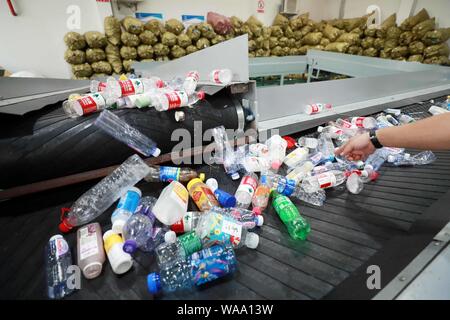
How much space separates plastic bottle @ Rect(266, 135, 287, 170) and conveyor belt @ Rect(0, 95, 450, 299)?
265mm

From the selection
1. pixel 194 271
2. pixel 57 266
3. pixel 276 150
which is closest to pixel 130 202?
pixel 57 266

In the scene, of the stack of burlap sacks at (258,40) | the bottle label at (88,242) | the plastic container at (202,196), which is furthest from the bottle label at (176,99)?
the stack of burlap sacks at (258,40)

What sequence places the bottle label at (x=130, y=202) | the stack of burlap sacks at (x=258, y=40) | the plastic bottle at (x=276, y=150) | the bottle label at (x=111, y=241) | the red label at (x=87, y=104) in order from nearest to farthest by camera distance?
the bottle label at (x=111, y=241) → the bottle label at (x=130, y=202) → the red label at (x=87, y=104) → the plastic bottle at (x=276, y=150) → the stack of burlap sacks at (x=258, y=40)

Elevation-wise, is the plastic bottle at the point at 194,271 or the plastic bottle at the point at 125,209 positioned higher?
the plastic bottle at the point at 125,209

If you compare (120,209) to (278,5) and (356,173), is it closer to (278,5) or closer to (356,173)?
(356,173)

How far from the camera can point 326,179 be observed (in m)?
0.93

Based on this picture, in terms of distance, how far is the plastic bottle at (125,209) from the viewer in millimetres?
719

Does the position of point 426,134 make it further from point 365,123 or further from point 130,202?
point 130,202

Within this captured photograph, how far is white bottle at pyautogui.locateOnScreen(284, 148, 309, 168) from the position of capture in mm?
1124

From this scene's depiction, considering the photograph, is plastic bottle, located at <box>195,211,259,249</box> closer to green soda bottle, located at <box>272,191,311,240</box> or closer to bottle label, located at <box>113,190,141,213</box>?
green soda bottle, located at <box>272,191,311,240</box>

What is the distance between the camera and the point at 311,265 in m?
0.63

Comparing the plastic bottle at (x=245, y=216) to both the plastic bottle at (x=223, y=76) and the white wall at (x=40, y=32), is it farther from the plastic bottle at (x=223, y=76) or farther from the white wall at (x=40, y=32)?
the white wall at (x=40, y=32)

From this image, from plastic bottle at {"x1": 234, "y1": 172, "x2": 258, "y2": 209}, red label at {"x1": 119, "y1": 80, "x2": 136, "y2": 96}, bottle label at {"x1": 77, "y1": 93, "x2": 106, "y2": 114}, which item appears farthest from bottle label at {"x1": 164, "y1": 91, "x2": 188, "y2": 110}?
plastic bottle at {"x1": 234, "y1": 172, "x2": 258, "y2": 209}

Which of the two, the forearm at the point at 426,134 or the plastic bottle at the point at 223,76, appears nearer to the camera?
the forearm at the point at 426,134
